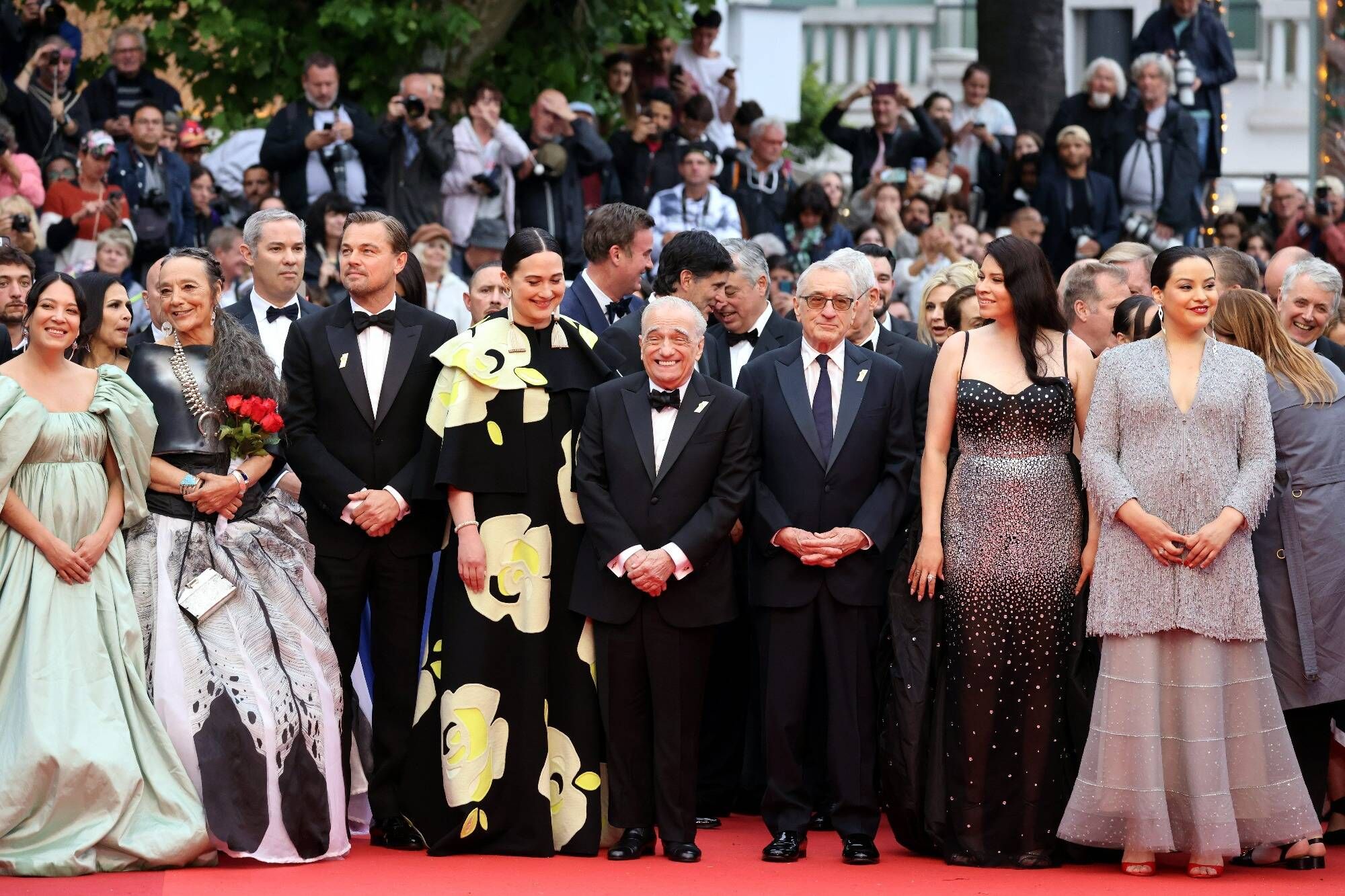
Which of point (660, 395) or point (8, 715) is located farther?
point (660, 395)

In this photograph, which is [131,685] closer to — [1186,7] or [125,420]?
[125,420]

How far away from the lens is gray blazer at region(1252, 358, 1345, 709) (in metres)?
6.99

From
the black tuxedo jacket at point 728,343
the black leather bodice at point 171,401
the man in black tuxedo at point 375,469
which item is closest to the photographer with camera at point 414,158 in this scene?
the black tuxedo jacket at point 728,343

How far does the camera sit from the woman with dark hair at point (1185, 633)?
667cm

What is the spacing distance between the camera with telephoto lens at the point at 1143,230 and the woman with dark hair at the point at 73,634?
28.7 ft

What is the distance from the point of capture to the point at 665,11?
14.7 meters

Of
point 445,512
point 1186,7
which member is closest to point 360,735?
point 445,512

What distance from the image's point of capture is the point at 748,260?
26.8ft

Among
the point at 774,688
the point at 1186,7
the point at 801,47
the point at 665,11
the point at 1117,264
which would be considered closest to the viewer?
the point at 774,688

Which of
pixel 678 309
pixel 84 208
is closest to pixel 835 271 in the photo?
pixel 678 309

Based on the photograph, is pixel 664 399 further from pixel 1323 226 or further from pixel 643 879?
pixel 1323 226

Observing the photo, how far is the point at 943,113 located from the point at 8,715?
32.9ft

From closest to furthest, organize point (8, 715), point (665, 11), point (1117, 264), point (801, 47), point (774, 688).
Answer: point (8, 715), point (774, 688), point (1117, 264), point (665, 11), point (801, 47)

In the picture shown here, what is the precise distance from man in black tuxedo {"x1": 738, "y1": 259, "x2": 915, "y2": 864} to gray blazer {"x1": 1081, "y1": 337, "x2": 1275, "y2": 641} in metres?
0.73
